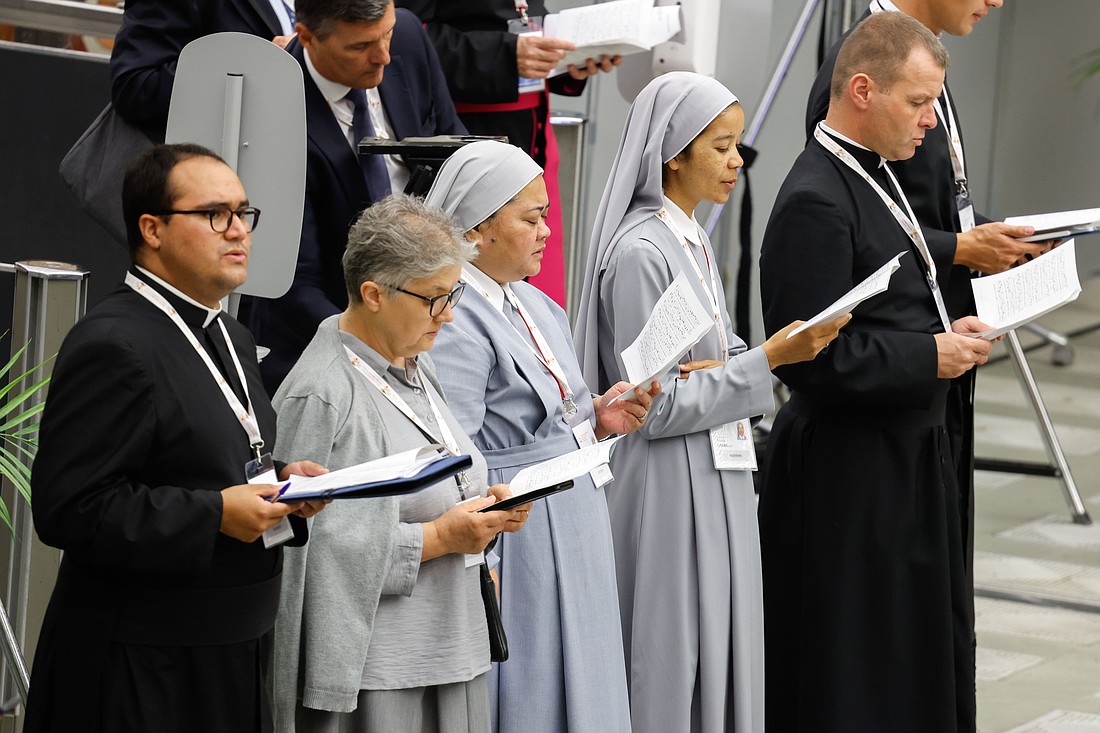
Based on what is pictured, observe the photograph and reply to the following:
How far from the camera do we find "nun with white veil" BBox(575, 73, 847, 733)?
348 cm

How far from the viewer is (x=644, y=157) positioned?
3643 millimetres

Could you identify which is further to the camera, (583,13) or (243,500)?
(583,13)

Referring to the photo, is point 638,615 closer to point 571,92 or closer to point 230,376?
point 230,376

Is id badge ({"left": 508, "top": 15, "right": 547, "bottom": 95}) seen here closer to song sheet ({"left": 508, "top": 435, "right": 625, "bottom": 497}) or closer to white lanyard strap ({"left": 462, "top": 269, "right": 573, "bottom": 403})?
white lanyard strap ({"left": 462, "top": 269, "right": 573, "bottom": 403})

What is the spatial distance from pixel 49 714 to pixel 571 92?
278cm

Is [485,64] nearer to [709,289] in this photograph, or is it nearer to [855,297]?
[709,289]

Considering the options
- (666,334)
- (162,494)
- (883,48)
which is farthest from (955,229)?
(162,494)

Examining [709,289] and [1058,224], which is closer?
[709,289]

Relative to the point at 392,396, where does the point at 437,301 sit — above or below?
above

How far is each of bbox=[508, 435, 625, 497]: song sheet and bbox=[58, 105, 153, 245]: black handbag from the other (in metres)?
1.32

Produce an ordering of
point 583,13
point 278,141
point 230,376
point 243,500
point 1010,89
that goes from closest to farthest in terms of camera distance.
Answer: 1. point 243,500
2. point 230,376
3. point 278,141
4. point 583,13
5. point 1010,89

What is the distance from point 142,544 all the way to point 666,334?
1264 millimetres

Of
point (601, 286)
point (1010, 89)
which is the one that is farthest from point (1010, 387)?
point (601, 286)

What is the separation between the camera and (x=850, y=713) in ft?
12.5
